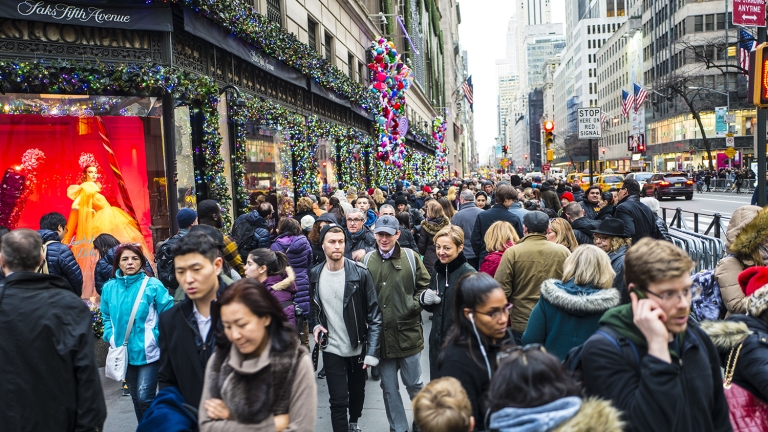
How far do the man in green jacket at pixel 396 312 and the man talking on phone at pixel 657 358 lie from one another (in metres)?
3.16

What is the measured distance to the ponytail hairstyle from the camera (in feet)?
20.9

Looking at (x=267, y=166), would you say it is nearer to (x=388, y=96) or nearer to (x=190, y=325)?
(x=190, y=325)

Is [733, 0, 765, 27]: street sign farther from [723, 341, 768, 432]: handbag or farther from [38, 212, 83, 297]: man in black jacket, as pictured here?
[38, 212, 83, 297]: man in black jacket

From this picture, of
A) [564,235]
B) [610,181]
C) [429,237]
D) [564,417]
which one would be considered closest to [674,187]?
[610,181]

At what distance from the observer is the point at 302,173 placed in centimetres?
1669

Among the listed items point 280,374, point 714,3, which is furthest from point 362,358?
point 714,3

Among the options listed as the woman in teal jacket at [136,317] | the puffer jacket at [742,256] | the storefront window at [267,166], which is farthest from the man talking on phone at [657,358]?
the storefront window at [267,166]

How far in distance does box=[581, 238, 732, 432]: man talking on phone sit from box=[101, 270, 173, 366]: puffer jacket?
3.83 m

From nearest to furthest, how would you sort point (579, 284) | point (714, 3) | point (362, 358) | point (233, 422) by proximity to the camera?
point (233, 422) → point (579, 284) → point (362, 358) → point (714, 3)

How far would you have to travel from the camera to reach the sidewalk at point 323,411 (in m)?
6.11

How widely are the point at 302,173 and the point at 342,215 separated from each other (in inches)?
212

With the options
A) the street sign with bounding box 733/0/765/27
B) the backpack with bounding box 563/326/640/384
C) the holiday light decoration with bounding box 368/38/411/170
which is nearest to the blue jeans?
the backpack with bounding box 563/326/640/384

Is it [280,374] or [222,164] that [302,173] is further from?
[280,374]

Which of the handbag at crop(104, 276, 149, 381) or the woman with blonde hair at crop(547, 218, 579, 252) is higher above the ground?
the woman with blonde hair at crop(547, 218, 579, 252)
